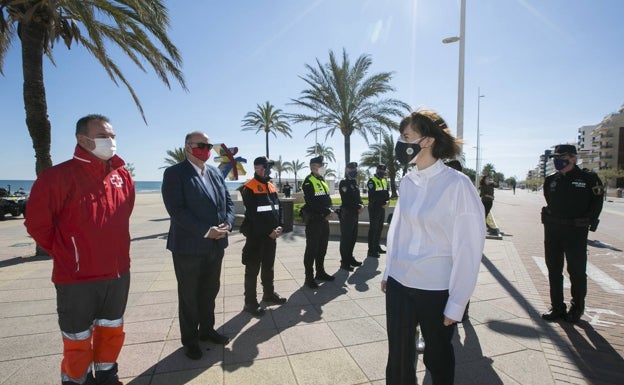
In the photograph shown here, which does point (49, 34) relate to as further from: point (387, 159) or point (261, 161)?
point (387, 159)

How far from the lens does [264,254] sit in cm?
448

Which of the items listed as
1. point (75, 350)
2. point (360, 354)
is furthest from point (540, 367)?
point (75, 350)

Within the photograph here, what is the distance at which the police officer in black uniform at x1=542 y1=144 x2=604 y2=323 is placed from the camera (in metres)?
4.00

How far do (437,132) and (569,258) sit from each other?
338 cm

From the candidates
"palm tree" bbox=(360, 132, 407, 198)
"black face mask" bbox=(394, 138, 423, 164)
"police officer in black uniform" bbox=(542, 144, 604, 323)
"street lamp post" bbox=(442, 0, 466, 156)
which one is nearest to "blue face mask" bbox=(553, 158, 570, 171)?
"police officer in black uniform" bbox=(542, 144, 604, 323)

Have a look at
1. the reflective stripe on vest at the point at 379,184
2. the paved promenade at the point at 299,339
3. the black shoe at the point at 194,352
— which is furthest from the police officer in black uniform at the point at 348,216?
the black shoe at the point at 194,352

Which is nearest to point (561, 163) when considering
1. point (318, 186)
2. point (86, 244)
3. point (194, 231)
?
point (318, 186)

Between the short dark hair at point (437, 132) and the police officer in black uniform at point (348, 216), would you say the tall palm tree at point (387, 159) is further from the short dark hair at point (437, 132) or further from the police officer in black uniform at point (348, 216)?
the short dark hair at point (437, 132)

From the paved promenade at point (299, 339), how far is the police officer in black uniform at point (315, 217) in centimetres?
36

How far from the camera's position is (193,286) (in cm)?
318

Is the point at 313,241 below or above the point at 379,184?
below

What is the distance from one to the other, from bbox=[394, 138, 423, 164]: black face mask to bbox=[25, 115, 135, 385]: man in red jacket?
7.19ft

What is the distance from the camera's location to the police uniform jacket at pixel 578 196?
4.00m

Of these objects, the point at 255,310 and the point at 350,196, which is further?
the point at 350,196
